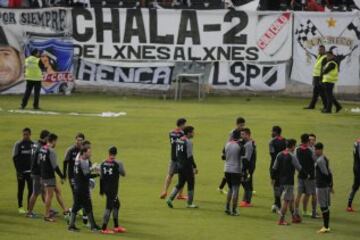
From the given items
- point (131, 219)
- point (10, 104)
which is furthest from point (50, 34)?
point (131, 219)

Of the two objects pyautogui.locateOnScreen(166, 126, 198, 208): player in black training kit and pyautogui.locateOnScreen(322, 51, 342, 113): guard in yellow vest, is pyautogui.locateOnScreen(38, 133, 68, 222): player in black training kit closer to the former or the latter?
pyautogui.locateOnScreen(166, 126, 198, 208): player in black training kit

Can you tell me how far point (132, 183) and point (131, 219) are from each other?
3969mm

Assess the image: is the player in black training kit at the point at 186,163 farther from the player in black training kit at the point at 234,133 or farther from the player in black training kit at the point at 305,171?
the player in black training kit at the point at 305,171

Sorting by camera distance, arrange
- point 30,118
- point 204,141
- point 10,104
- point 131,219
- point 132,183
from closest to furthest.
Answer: point 131,219 < point 132,183 < point 204,141 < point 30,118 < point 10,104

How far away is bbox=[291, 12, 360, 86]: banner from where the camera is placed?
42625mm

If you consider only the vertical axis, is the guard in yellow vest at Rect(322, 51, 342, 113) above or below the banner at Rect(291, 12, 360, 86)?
below

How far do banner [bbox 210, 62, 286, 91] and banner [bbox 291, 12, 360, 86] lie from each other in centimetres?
83

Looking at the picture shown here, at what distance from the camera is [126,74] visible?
4372cm

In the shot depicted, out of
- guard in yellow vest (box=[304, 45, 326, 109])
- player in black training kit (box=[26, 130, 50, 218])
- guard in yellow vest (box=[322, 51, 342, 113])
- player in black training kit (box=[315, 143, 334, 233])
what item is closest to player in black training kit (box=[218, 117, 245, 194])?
player in black training kit (box=[315, 143, 334, 233])

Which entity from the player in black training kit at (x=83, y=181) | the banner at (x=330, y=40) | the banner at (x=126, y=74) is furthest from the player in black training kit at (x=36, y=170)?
the banner at (x=330, y=40)

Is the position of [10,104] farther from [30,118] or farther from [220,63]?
[220,63]

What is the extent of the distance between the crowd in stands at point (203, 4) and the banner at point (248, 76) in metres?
2.75

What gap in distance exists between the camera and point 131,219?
2355cm

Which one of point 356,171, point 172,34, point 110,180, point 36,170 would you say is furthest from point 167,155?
point 172,34
